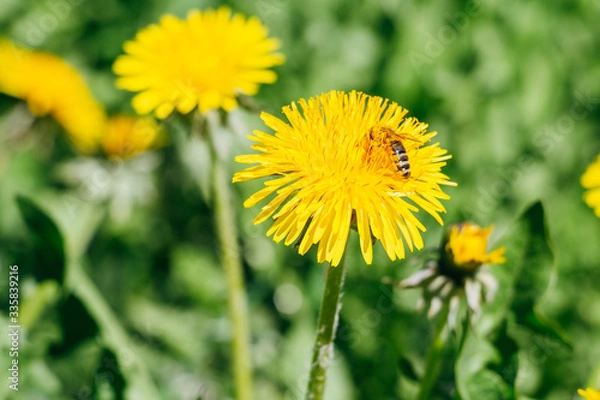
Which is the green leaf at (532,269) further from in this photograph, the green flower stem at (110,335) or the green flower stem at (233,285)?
the green flower stem at (110,335)

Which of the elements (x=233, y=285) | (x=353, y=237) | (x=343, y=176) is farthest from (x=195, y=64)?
(x=353, y=237)

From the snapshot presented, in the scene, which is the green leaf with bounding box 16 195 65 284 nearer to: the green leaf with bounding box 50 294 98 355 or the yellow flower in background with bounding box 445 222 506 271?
the green leaf with bounding box 50 294 98 355

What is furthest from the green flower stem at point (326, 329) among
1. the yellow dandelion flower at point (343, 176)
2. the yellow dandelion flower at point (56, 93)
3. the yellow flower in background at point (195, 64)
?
the yellow dandelion flower at point (56, 93)

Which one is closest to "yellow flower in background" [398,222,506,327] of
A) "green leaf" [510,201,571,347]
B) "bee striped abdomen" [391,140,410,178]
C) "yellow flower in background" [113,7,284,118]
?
"green leaf" [510,201,571,347]

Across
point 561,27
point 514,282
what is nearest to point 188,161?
point 514,282

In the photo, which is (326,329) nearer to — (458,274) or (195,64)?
(458,274)

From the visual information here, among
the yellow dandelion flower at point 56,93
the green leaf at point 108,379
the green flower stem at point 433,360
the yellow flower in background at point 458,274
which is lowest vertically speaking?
the green leaf at point 108,379

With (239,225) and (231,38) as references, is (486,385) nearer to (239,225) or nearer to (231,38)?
(231,38)
